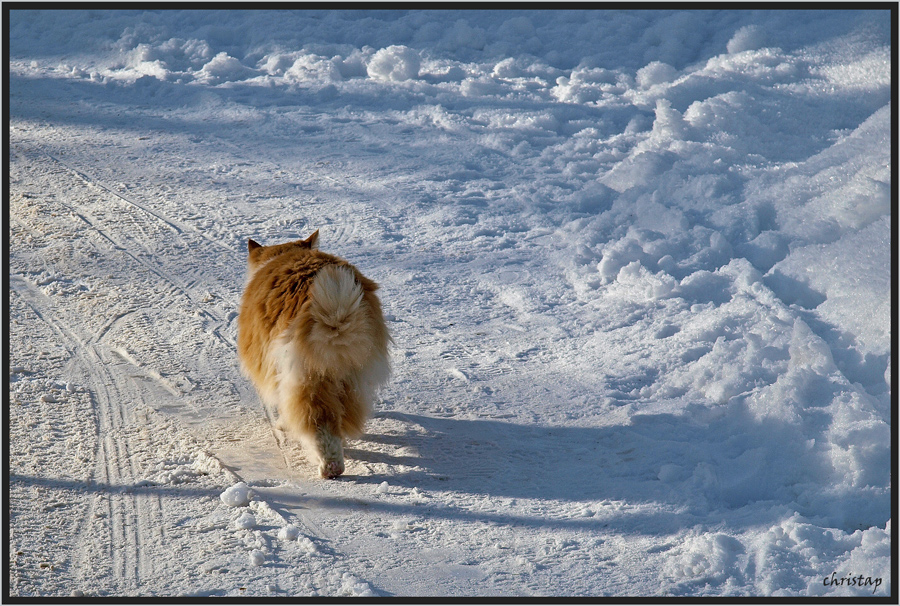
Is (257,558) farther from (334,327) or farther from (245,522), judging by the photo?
(334,327)

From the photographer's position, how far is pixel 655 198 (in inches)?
267

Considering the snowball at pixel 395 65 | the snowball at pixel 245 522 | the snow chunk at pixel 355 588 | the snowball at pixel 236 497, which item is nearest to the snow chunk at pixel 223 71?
the snowball at pixel 395 65

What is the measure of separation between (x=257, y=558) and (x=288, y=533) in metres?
0.20

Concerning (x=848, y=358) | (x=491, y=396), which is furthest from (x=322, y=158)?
(x=848, y=358)

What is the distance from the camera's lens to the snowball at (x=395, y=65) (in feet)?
33.4

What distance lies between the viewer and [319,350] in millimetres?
3658

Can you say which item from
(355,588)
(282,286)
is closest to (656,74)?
(282,286)

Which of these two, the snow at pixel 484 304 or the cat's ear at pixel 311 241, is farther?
the cat's ear at pixel 311 241

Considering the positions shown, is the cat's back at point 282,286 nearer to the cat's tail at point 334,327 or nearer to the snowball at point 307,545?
the cat's tail at point 334,327

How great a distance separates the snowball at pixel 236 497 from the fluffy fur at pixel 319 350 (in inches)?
15.6

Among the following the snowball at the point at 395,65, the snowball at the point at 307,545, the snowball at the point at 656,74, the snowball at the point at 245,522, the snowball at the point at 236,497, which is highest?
the snowball at the point at 395,65

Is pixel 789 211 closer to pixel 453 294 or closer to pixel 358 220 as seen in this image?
pixel 453 294

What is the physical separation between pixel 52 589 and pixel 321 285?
173 cm

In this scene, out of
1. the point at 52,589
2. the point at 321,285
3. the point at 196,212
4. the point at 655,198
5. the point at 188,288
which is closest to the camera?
the point at 52,589
